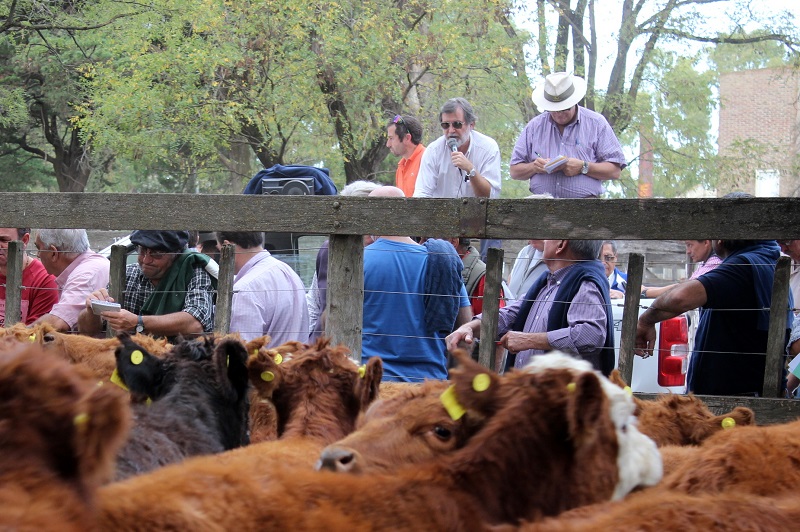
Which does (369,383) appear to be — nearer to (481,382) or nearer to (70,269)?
(481,382)

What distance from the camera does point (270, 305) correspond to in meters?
5.75

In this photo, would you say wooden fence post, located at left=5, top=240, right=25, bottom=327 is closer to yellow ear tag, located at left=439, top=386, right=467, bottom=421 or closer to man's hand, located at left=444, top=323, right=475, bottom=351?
man's hand, located at left=444, top=323, right=475, bottom=351

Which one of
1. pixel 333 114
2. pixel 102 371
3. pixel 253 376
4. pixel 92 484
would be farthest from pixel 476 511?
pixel 333 114

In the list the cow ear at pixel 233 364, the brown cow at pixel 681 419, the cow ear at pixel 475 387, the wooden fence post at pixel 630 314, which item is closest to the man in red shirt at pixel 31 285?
the cow ear at pixel 233 364

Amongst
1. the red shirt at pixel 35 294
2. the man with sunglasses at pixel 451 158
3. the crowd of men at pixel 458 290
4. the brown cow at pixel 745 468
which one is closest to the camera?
the brown cow at pixel 745 468

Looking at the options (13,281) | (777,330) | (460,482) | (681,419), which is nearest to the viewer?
(460,482)

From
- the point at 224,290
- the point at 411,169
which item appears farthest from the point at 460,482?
the point at 411,169

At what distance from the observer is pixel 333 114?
57.0 ft

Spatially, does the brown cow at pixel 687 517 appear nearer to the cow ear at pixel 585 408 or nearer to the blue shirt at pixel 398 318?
the cow ear at pixel 585 408

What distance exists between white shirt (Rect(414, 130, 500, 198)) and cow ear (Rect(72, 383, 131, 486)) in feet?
20.6

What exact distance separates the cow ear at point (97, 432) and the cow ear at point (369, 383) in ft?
6.72

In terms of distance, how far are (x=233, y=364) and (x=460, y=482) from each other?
1962 mm

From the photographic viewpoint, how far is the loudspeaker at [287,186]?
7.95 m

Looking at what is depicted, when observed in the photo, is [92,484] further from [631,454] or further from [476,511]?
[631,454]
